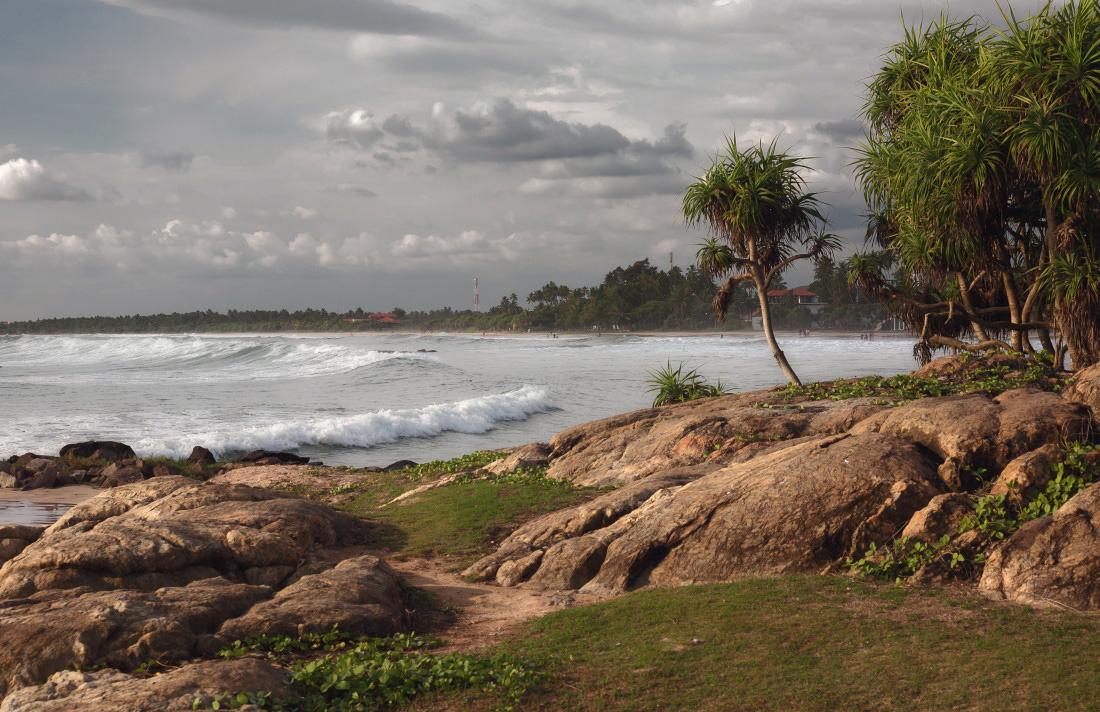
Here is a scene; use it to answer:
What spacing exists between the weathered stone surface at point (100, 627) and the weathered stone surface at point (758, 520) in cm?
356

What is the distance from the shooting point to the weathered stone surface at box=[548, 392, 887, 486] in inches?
438

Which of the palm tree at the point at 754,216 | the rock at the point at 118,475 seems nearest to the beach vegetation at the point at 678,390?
the palm tree at the point at 754,216

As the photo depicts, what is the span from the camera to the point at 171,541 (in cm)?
761

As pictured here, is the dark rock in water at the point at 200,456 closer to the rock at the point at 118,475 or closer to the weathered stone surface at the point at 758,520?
the rock at the point at 118,475

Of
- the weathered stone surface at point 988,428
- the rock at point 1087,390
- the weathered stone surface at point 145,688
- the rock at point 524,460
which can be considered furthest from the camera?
the rock at point 524,460

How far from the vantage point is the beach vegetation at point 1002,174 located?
465 inches

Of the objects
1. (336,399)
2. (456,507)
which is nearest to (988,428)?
(456,507)

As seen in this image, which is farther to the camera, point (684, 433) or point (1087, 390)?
point (684, 433)

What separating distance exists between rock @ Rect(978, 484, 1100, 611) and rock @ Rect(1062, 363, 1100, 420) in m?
1.93

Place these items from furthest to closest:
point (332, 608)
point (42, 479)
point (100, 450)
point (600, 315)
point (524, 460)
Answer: point (600, 315)
point (100, 450)
point (42, 479)
point (524, 460)
point (332, 608)

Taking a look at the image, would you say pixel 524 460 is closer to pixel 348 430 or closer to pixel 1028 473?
pixel 1028 473

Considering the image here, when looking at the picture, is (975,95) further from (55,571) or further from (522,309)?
(522,309)

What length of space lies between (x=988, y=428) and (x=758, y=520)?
279 cm

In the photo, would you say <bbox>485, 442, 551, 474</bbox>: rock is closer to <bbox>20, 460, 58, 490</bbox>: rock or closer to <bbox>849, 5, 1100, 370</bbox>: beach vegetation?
<bbox>849, 5, 1100, 370</bbox>: beach vegetation
